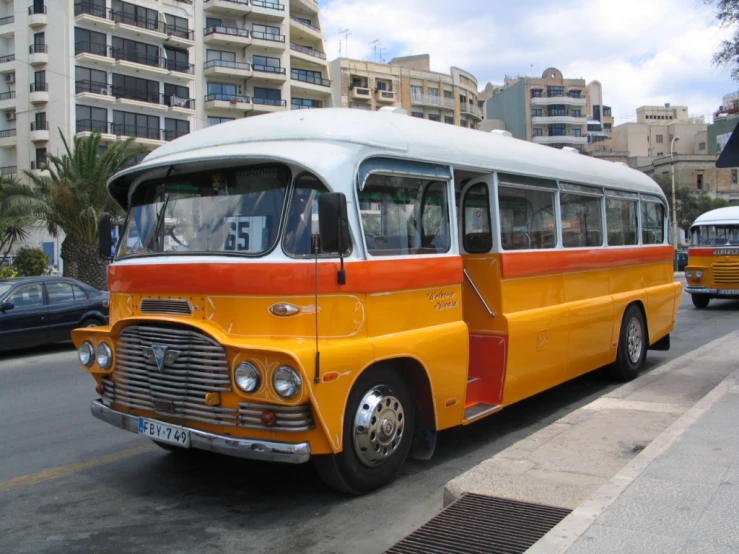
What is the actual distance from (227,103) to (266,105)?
147 inches

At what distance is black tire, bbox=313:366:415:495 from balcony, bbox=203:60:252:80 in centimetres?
5254

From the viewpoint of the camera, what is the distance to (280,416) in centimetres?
465

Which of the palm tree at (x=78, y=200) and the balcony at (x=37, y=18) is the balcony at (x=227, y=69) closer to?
the balcony at (x=37, y=18)

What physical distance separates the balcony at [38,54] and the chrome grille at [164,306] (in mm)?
47642

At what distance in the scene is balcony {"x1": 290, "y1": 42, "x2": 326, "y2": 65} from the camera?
197 feet

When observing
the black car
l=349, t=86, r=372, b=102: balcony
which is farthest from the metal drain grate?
l=349, t=86, r=372, b=102: balcony

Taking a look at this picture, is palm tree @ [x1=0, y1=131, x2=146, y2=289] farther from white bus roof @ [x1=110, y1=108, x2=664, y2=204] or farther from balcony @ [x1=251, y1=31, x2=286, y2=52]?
balcony @ [x1=251, y1=31, x2=286, y2=52]

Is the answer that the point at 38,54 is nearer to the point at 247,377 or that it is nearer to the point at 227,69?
the point at 227,69

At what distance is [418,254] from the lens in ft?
18.8

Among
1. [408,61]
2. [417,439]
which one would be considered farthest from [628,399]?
[408,61]

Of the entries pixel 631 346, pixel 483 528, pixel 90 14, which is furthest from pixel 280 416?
pixel 90 14

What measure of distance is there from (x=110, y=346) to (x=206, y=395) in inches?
43.9

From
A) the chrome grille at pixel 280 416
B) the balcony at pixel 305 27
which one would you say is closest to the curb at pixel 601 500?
the chrome grille at pixel 280 416

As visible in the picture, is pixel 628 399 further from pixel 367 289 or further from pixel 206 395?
pixel 206 395
